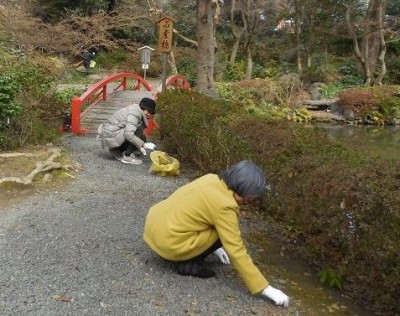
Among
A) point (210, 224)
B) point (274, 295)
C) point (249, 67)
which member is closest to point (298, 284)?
point (274, 295)

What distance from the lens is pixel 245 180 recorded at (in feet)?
9.93

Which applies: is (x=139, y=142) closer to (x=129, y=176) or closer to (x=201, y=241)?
(x=129, y=176)

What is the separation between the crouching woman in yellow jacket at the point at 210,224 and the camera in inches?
119

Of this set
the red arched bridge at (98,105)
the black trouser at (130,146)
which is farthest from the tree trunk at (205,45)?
the black trouser at (130,146)

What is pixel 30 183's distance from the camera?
5344mm

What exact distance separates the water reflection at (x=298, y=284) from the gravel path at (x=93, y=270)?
1.08ft

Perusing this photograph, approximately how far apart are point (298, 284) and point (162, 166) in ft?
10.2

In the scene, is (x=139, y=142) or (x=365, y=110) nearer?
(x=139, y=142)

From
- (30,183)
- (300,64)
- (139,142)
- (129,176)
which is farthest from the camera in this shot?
(300,64)

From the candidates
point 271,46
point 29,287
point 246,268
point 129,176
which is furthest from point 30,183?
point 271,46

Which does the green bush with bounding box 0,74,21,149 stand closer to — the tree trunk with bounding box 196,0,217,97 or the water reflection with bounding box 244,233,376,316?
the water reflection with bounding box 244,233,376,316

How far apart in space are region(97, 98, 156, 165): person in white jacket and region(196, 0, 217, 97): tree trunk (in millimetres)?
5125

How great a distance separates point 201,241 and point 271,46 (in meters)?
23.7

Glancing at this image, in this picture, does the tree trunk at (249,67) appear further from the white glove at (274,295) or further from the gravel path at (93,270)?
the white glove at (274,295)
